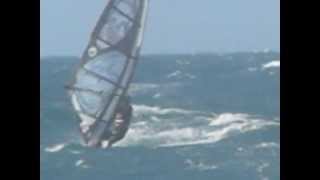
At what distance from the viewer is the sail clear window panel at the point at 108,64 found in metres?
3.08

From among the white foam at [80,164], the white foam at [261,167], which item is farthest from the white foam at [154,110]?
the white foam at [261,167]

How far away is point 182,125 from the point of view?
2879 millimetres

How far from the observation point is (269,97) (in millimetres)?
2930

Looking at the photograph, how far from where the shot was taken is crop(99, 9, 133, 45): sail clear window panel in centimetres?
319

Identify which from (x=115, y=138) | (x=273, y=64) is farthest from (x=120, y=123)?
(x=273, y=64)

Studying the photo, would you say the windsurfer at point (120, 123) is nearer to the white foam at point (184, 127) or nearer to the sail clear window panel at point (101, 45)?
the white foam at point (184, 127)

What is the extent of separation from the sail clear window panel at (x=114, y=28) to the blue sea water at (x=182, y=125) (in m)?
0.21

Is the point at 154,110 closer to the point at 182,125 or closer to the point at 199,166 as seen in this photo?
the point at 182,125

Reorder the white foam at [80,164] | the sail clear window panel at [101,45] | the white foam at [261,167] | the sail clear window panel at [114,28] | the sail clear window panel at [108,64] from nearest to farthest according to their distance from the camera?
the white foam at [261,167] < the white foam at [80,164] < the sail clear window panel at [108,64] < the sail clear window panel at [114,28] < the sail clear window panel at [101,45]

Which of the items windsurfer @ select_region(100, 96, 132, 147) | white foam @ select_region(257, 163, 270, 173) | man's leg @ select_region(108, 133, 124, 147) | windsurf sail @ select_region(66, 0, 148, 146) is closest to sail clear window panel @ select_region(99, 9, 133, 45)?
windsurf sail @ select_region(66, 0, 148, 146)
